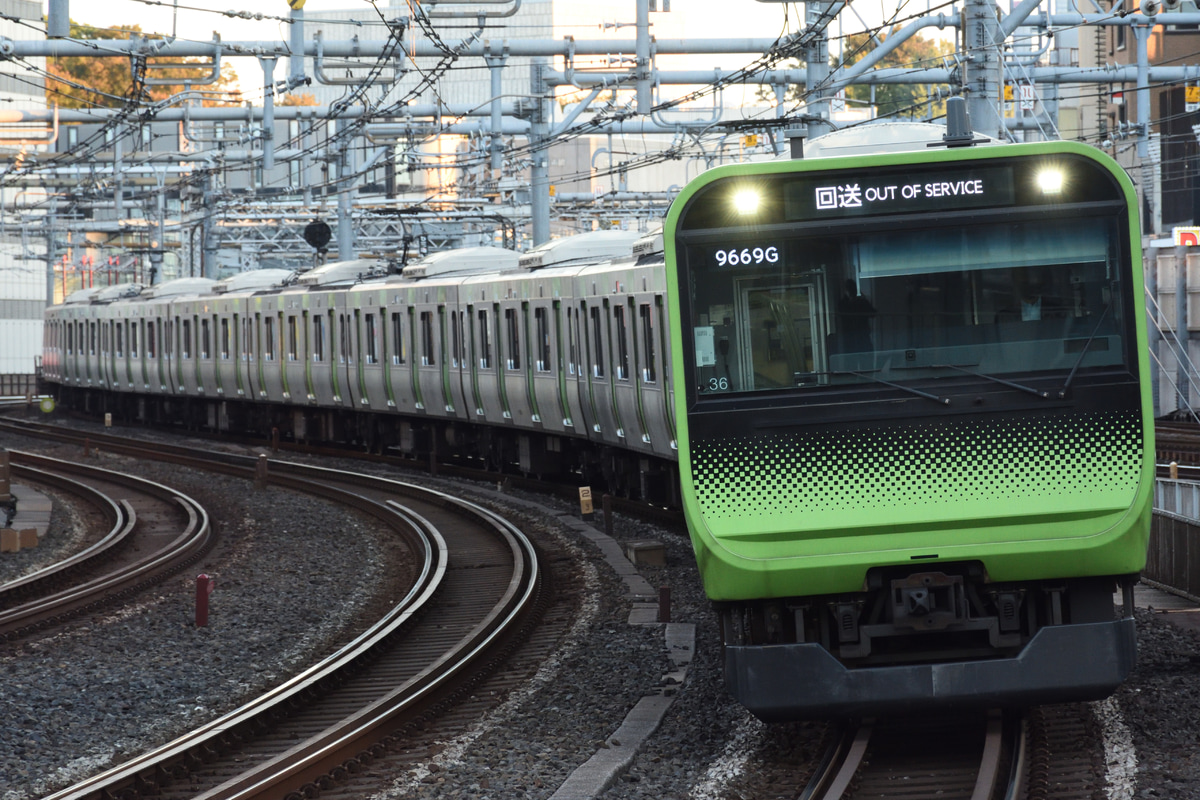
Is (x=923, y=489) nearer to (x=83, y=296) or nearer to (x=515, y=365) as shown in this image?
(x=515, y=365)

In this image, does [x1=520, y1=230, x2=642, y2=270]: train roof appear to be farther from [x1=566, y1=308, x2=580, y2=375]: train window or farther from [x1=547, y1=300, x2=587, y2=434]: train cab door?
[x1=566, y1=308, x2=580, y2=375]: train window

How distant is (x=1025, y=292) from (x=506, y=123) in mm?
28464

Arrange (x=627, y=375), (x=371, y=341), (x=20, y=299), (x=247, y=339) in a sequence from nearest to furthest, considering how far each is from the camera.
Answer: (x=627, y=375), (x=371, y=341), (x=247, y=339), (x=20, y=299)

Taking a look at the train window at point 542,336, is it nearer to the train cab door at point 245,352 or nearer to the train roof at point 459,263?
the train roof at point 459,263

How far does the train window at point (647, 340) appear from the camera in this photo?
16142 millimetres

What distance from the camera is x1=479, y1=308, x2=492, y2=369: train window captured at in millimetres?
23688

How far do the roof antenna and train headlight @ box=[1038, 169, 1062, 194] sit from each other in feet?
1.36

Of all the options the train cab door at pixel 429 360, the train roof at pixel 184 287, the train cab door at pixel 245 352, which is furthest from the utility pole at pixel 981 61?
the train roof at pixel 184 287

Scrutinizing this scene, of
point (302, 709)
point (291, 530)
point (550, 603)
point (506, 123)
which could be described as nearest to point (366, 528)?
point (291, 530)

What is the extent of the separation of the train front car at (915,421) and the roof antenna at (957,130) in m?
0.23

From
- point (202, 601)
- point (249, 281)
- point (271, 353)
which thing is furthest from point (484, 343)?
point (249, 281)

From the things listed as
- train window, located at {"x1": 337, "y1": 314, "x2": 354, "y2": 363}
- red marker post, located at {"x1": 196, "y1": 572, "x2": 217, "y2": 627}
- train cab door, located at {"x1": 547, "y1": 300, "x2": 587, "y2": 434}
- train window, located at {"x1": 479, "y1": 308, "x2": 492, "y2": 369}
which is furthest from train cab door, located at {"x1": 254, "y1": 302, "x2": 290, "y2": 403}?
red marker post, located at {"x1": 196, "y1": 572, "x2": 217, "y2": 627}

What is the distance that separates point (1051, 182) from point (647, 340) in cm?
872

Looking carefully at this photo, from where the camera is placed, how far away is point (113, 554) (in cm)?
1839
